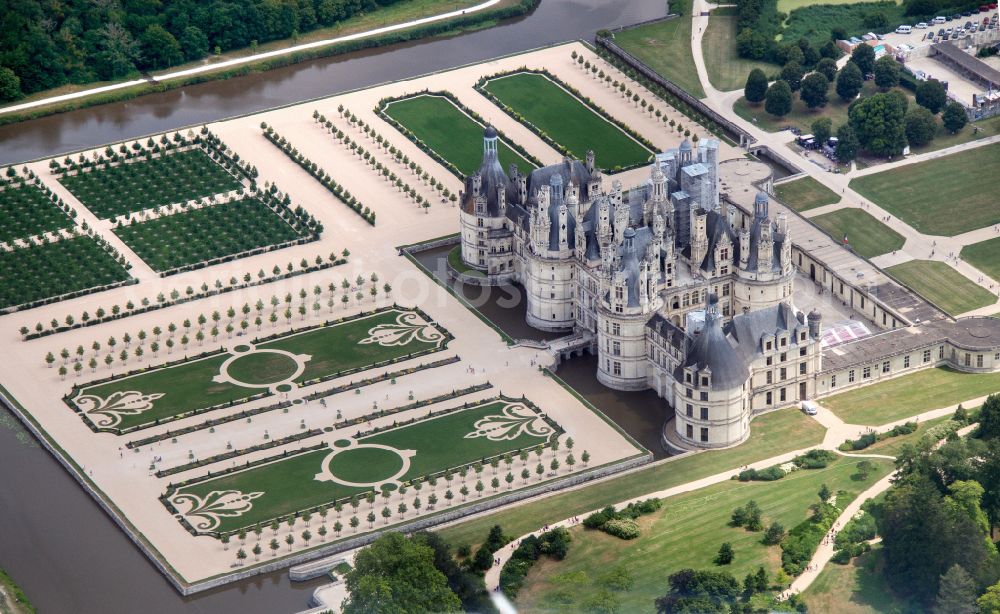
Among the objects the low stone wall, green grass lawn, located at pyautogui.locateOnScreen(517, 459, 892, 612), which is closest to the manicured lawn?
green grass lawn, located at pyautogui.locateOnScreen(517, 459, 892, 612)

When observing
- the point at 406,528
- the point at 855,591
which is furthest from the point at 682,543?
the point at 406,528

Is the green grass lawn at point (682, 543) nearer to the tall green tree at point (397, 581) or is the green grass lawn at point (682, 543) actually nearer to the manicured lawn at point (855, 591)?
the manicured lawn at point (855, 591)

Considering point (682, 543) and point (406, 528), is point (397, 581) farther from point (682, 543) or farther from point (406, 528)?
point (682, 543)

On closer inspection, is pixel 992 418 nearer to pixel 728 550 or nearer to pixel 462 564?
pixel 728 550

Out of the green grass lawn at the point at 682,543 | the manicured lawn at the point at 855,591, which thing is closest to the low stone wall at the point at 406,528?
the green grass lawn at the point at 682,543

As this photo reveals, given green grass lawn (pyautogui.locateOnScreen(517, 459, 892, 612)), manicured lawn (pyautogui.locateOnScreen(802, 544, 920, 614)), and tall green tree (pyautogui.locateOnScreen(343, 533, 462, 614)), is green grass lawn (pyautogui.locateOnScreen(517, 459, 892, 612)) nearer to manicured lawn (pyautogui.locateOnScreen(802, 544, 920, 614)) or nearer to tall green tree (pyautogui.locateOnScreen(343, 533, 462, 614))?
manicured lawn (pyautogui.locateOnScreen(802, 544, 920, 614))
